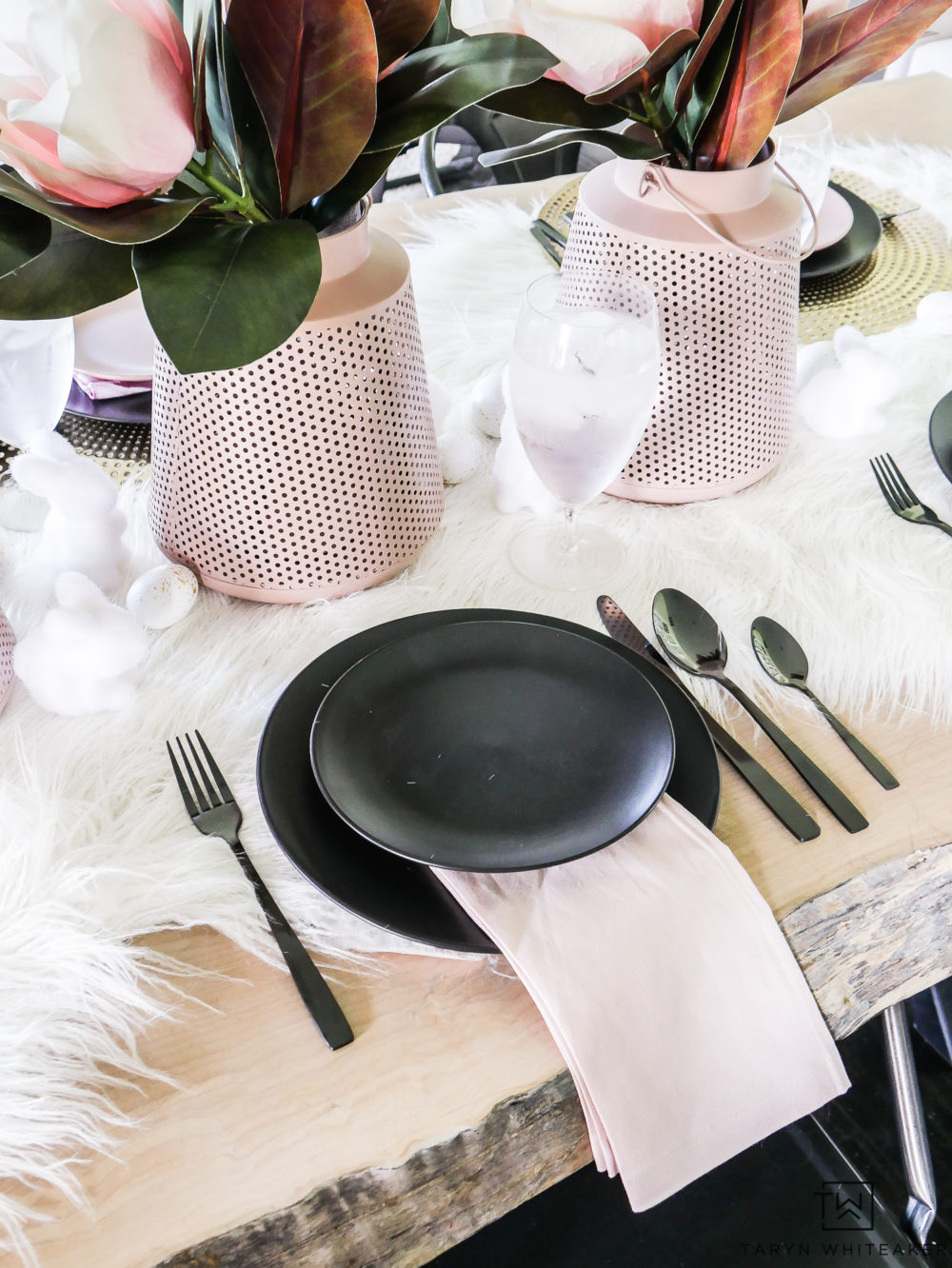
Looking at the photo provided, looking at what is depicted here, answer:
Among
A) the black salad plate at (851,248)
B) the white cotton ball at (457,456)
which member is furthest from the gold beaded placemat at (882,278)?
the white cotton ball at (457,456)

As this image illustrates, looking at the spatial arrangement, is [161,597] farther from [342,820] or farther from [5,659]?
[342,820]

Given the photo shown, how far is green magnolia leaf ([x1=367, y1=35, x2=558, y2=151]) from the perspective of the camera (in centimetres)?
47

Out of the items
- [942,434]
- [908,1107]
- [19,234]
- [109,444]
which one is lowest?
[908,1107]

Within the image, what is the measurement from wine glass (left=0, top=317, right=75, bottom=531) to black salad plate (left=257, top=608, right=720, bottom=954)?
25cm

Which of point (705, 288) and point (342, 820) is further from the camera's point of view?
point (705, 288)

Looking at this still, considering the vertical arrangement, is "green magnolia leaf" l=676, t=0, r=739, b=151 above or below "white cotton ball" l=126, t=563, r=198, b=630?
above

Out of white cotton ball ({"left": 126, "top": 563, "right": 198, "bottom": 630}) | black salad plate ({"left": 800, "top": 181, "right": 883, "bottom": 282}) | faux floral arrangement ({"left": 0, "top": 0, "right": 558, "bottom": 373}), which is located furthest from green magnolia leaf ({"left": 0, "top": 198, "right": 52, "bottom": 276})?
black salad plate ({"left": 800, "top": 181, "right": 883, "bottom": 282})

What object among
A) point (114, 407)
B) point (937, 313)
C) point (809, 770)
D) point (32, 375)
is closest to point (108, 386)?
point (114, 407)

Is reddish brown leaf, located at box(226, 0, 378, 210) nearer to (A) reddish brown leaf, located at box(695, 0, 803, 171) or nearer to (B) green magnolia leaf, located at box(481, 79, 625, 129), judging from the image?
(B) green magnolia leaf, located at box(481, 79, 625, 129)

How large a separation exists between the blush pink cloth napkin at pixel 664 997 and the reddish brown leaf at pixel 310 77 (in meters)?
0.33

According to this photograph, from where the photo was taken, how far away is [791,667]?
0.59m

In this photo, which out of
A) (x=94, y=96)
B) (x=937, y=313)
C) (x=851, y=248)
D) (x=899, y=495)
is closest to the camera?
(x=94, y=96)

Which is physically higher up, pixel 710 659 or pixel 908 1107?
pixel 710 659

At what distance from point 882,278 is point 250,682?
0.74 meters
